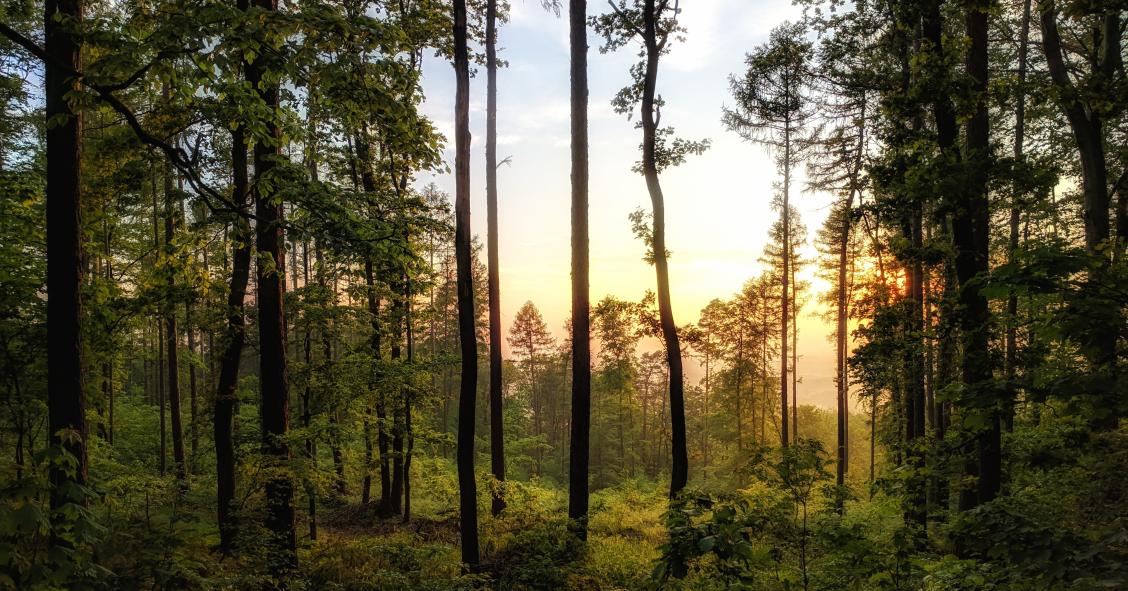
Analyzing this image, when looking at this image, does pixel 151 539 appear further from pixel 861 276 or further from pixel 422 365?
pixel 861 276

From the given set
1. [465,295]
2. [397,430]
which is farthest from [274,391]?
[397,430]

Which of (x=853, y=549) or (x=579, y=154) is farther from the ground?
(x=579, y=154)

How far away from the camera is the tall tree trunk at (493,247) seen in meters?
10.4

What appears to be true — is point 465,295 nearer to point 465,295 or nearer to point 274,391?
point 465,295

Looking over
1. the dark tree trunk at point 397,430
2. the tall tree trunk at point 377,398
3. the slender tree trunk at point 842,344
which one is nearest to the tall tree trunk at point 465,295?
the tall tree trunk at point 377,398

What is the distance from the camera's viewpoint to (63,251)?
5168mm

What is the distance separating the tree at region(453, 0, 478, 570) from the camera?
8.37 metres

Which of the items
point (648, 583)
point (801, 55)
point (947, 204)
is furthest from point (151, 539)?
point (801, 55)

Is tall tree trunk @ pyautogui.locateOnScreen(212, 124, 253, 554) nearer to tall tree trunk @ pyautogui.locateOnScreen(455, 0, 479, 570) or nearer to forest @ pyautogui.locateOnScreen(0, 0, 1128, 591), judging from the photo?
forest @ pyautogui.locateOnScreen(0, 0, 1128, 591)

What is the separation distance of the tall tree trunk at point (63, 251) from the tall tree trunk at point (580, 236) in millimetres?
7191

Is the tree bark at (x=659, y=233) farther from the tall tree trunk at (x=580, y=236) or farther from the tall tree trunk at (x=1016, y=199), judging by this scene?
the tall tree trunk at (x=1016, y=199)

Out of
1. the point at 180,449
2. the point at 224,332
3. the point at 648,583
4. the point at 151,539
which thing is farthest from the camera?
the point at 180,449

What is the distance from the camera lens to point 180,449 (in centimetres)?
1636

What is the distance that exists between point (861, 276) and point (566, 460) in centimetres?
3121
